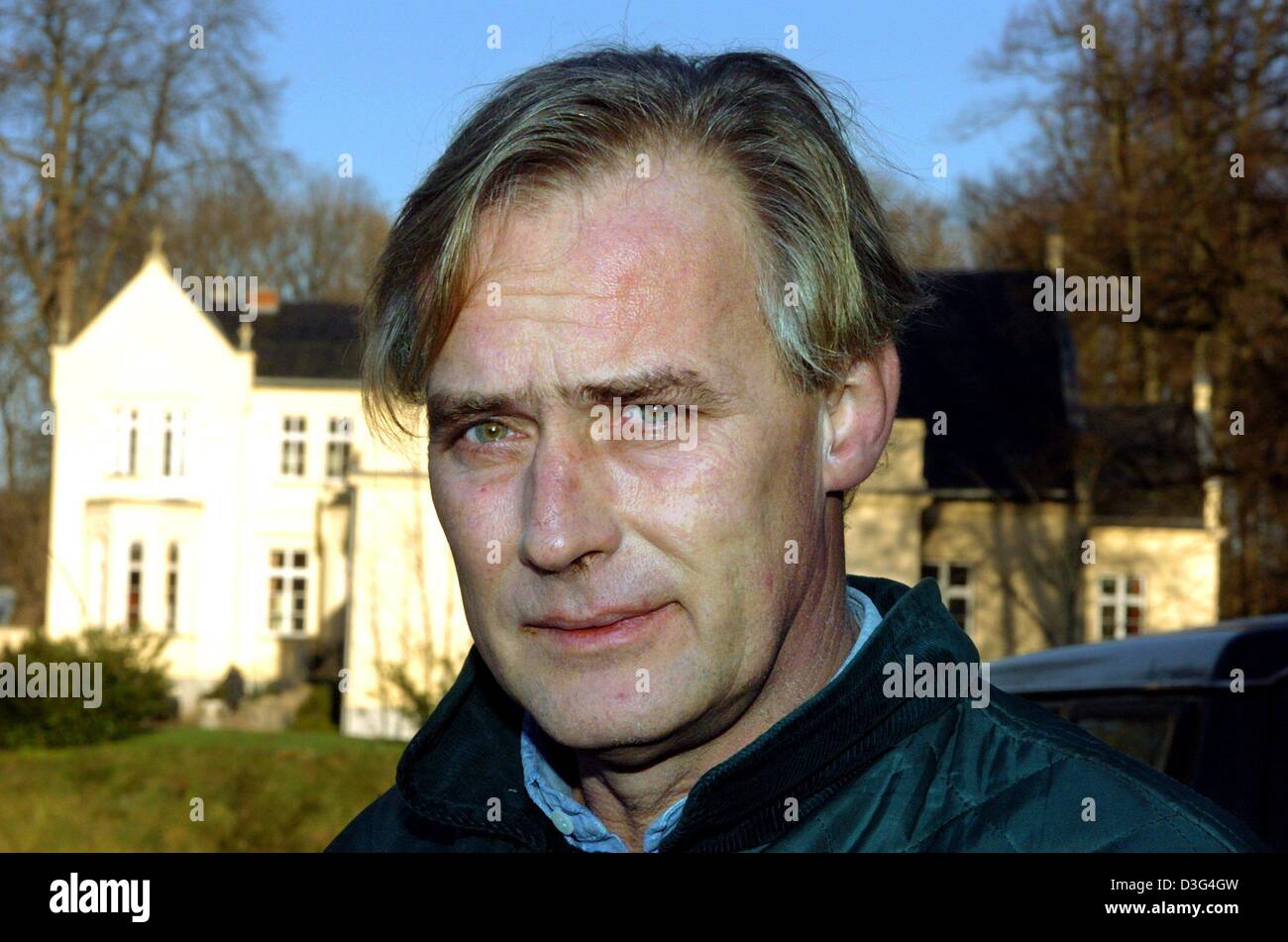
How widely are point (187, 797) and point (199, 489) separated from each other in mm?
21154

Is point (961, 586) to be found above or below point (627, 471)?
below

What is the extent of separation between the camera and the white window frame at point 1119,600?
1298 inches

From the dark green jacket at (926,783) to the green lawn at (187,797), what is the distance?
14413 mm

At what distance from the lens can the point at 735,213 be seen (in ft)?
8.07

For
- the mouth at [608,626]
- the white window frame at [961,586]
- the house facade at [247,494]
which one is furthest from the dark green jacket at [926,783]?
the house facade at [247,494]

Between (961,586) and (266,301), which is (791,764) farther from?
(266,301)

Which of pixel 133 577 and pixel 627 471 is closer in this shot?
pixel 627 471

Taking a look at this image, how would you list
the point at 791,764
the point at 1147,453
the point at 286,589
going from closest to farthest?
1. the point at 791,764
2. the point at 1147,453
3. the point at 286,589

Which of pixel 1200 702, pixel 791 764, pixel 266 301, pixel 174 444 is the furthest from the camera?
pixel 266 301

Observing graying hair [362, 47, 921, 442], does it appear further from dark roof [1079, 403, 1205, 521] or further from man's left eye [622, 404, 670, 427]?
dark roof [1079, 403, 1205, 521]

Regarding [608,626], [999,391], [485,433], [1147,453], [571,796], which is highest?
[999,391]

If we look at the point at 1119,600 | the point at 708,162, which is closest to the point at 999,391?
the point at 1119,600

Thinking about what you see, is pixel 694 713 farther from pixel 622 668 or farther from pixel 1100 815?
pixel 1100 815

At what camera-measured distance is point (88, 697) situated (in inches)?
1145
